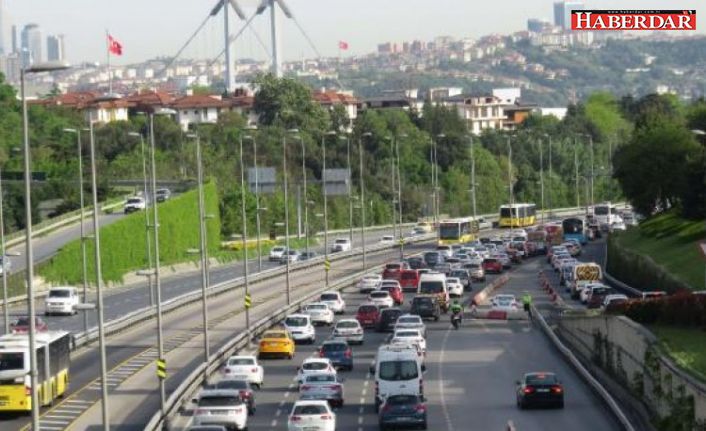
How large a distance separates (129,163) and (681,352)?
369ft

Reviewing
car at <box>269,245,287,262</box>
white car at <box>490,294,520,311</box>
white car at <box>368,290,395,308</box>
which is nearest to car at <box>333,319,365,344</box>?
white car at <box>490,294,520,311</box>

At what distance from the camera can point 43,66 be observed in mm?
31781

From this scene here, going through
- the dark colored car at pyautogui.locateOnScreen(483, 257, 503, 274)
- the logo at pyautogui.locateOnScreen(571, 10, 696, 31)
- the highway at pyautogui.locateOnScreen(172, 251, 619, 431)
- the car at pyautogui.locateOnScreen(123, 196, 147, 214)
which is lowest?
the highway at pyautogui.locateOnScreen(172, 251, 619, 431)

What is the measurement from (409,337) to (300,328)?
23.5 feet

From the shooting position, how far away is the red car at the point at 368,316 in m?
77.2

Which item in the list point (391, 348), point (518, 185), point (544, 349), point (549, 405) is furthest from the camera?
point (518, 185)

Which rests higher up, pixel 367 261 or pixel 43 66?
pixel 43 66

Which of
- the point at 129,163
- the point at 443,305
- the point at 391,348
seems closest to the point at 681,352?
the point at 391,348

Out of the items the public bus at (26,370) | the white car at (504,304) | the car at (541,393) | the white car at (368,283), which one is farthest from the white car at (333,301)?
the car at (541,393)

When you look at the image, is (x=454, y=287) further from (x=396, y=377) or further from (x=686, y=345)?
(x=686, y=345)

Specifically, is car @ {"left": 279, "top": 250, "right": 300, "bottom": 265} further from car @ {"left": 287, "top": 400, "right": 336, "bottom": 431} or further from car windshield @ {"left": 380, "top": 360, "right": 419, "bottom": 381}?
car @ {"left": 287, "top": 400, "right": 336, "bottom": 431}

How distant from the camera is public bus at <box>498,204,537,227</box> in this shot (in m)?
151

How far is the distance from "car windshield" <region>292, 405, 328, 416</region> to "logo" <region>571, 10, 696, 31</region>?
39369 mm

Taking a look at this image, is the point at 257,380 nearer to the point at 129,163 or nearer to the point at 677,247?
the point at 677,247
